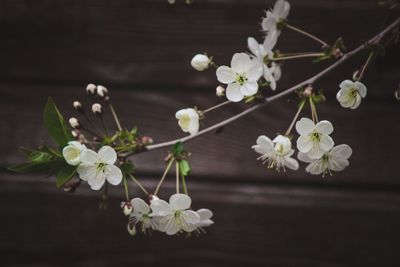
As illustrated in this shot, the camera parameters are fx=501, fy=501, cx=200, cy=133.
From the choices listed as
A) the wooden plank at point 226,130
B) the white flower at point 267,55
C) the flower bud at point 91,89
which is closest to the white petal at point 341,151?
the white flower at point 267,55

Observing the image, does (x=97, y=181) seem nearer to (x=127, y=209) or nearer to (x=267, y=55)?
(x=127, y=209)

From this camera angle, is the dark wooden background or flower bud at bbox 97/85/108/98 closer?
flower bud at bbox 97/85/108/98

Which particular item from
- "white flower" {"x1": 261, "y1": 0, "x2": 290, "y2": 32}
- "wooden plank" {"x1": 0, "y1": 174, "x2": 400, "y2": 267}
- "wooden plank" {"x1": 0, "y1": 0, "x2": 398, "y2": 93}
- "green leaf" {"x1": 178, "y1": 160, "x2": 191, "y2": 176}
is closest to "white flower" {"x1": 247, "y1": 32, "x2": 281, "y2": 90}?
"white flower" {"x1": 261, "y1": 0, "x2": 290, "y2": 32}

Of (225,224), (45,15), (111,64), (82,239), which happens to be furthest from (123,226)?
(45,15)

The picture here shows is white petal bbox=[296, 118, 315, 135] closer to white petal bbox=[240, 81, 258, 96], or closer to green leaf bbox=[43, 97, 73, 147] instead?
white petal bbox=[240, 81, 258, 96]

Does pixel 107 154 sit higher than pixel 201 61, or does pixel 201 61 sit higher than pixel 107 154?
pixel 201 61

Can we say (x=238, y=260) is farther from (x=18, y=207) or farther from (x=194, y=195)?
(x=18, y=207)

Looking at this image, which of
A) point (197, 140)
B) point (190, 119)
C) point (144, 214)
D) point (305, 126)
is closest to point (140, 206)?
point (144, 214)
